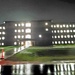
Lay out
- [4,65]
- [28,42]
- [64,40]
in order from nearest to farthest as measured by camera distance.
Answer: [4,65] < [28,42] < [64,40]

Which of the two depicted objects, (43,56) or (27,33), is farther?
(27,33)

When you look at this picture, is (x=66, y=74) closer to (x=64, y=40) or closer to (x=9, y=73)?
(x=9, y=73)

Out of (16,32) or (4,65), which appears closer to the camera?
(4,65)

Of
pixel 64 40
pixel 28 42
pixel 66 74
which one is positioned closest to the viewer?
pixel 66 74

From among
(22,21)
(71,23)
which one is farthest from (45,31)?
(71,23)

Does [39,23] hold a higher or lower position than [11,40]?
higher

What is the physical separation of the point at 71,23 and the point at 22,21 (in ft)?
92.2

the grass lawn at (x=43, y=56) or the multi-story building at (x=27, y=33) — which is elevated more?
the multi-story building at (x=27, y=33)

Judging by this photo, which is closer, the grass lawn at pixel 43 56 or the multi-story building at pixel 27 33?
the grass lawn at pixel 43 56

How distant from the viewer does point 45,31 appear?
93.5 metres

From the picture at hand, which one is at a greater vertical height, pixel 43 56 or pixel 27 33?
pixel 27 33

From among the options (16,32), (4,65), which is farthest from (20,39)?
(4,65)

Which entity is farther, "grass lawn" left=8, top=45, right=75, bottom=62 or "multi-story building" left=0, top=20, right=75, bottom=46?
"multi-story building" left=0, top=20, right=75, bottom=46

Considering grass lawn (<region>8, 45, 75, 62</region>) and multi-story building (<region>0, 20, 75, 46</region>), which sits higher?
multi-story building (<region>0, 20, 75, 46</region>)
